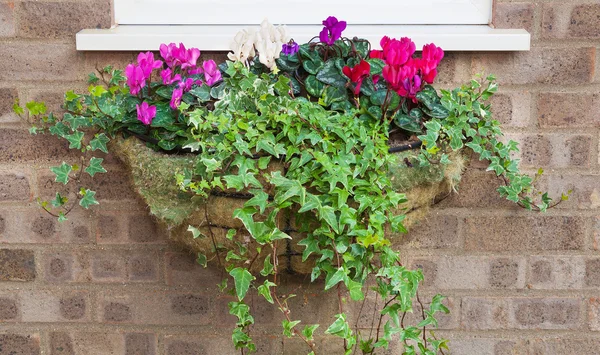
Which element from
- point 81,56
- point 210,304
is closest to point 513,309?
point 210,304

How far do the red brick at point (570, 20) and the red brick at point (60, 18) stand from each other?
1.09 metres

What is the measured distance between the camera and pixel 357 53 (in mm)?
1506

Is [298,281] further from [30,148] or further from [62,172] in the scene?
[30,148]

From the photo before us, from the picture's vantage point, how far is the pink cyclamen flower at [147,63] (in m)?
1.51

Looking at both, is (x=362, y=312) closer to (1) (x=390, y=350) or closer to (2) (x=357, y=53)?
(1) (x=390, y=350)

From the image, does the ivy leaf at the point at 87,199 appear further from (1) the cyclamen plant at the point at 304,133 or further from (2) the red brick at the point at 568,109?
(2) the red brick at the point at 568,109

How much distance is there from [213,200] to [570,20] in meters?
1.00

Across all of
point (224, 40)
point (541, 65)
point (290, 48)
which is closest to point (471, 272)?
point (541, 65)

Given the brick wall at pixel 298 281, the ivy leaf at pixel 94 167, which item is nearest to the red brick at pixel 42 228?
the brick wall at pixel 298 281

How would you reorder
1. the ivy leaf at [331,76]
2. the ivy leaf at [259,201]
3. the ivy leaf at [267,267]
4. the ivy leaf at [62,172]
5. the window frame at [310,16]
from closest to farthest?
the ivy leaf at [259,201] < the ivy leaf at [267,267] < the ivy leaf at [331,76] < the ivy leaf at [62,172] < the window frame at [310,16]

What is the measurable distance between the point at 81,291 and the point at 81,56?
2.06ft

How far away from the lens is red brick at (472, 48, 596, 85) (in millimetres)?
1692

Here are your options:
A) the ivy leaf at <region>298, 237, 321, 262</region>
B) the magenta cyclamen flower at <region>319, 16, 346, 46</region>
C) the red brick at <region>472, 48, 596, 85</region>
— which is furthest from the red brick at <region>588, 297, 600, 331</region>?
the magenta cyclamen flower at <region>319, 16, 346, 46</region>

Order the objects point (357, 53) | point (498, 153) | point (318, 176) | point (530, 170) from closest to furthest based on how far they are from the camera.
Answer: point (318, 176) < point (357, 53) < point (498, 153) < point (530, 170)
